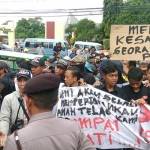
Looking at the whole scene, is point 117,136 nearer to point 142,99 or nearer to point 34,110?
point 142,99

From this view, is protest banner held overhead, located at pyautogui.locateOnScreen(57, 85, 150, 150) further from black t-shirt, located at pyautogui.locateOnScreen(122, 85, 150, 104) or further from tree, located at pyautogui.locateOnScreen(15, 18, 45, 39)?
tree, located at pyautogui.locateOnScreen(15, 18, 45, 39)

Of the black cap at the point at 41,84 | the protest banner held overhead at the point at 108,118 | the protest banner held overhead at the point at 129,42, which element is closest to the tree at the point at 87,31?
the protest banner held overhead at the point at 129,42

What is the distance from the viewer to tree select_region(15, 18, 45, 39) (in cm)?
9006

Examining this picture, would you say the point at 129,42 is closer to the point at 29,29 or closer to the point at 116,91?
the point at 116,91

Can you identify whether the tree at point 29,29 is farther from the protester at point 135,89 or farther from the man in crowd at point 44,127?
the man in crowd at point 44,127

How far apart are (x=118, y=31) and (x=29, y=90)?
4.70 metres

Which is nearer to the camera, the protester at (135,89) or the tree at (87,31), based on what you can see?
the protester at (135,89)

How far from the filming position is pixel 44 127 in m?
3.11

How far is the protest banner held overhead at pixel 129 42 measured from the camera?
25.2ft

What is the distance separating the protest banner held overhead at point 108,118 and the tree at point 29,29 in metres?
82.9

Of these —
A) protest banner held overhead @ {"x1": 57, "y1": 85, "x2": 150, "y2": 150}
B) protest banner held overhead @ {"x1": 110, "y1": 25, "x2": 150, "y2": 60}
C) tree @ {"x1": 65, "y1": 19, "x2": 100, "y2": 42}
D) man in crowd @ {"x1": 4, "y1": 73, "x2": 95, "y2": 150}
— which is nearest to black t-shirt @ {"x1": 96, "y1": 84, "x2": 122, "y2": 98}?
protest banner held overhead @ {"x1": 57, "y1": 85, "x2": 150, "y2": 150}

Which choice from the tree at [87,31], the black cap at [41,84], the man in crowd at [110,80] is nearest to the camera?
the black cap at [41,84]

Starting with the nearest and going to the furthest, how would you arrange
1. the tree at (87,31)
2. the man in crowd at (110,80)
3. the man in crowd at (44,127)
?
the man in crowd at (44,127) → the man in crowd at (110,80) → the tree at (87,31)

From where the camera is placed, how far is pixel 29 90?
318cm
